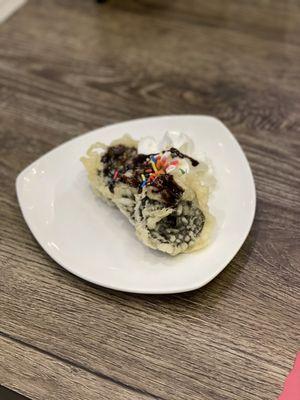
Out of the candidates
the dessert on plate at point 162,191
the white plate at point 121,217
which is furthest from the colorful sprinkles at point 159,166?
the white plate at point 121,217

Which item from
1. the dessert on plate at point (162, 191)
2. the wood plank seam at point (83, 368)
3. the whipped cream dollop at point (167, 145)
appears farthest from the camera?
the whipped cream dollop at point (167, 145)

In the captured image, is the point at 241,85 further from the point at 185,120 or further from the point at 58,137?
the point at 58,137

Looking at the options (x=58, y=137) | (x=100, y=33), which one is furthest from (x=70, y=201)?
(x=100, y=33)

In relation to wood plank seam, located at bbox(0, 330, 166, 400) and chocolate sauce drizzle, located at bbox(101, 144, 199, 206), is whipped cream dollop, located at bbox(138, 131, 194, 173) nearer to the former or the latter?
chocolate sauce drizzle, located at bbox(101, 144, 199, 206)

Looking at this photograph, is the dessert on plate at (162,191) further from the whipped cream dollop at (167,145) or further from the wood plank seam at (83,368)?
the wood plank seam at (83,368)

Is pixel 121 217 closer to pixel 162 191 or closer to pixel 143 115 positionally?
pixel 162 191

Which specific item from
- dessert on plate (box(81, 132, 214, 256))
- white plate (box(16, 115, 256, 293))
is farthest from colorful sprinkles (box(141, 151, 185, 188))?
white plate (box(16, 115, 256, 293))

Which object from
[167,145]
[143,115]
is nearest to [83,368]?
[167,145]
